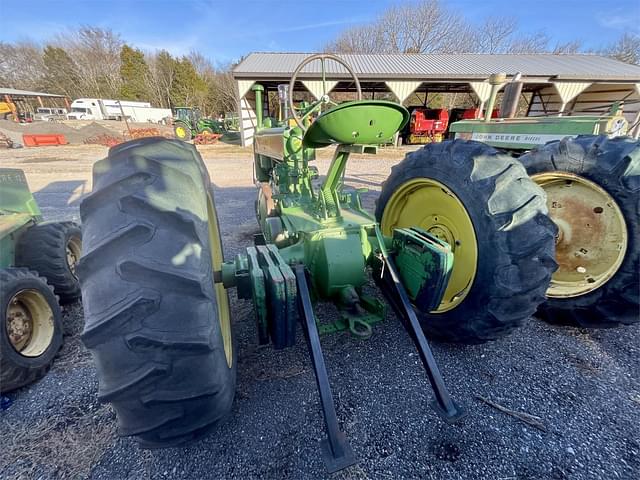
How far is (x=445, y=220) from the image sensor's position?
1.99 meters

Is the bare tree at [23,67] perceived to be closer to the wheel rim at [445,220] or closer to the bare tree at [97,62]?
the bare tree at [97,62]

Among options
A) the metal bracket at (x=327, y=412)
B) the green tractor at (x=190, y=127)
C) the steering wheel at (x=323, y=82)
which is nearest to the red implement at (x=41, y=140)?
the green tractor at (x=190, y=127)

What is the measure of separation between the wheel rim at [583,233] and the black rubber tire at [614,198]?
1.6 inches

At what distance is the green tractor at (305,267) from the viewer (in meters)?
0.97

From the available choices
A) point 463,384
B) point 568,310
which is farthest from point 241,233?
point 568,310

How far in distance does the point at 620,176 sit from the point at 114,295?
3.01 metres

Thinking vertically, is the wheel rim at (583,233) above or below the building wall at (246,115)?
below

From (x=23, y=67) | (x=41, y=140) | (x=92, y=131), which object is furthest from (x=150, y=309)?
(x=23, y=67)

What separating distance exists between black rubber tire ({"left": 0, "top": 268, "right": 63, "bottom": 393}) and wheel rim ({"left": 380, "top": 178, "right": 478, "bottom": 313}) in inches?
101

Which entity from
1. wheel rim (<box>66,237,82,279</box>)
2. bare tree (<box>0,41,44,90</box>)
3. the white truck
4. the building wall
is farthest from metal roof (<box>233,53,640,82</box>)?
bare tree (<box>0,41,44,90</box>)

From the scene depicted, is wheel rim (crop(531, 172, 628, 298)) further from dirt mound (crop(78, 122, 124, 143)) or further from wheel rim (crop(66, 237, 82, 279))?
dirt mound (crop(78, 122, 124, 143))

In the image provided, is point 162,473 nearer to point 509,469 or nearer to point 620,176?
point 509,469

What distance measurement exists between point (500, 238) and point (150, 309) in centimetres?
164

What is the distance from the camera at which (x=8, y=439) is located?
1596 mm
